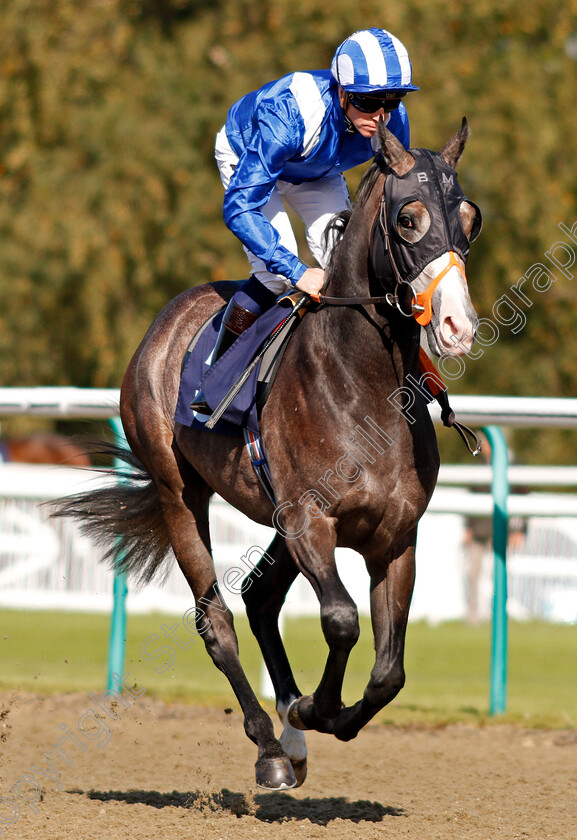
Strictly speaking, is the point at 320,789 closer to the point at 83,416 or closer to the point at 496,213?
the point at 83,416

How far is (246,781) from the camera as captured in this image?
467 cm

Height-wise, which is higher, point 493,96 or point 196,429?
point 493,96

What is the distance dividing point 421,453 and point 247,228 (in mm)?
964

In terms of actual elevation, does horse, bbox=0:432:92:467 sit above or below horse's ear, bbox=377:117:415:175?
below

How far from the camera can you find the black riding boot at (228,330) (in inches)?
169

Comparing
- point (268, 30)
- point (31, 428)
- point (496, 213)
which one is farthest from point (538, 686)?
point (268, 30)

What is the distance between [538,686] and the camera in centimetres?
684

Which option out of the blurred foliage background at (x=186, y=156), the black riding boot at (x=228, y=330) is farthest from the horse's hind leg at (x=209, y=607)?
the blurred foliage background at (x=186, y=156)

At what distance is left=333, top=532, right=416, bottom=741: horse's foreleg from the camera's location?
150 inches

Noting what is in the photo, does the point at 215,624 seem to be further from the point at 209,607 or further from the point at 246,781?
the point at 246,781

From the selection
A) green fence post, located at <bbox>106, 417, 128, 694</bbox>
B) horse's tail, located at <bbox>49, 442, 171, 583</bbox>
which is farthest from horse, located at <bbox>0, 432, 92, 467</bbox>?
horse's tail, located at <bbox>49, 442, 171, 583</bbox>

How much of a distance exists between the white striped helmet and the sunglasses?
1.4 inches

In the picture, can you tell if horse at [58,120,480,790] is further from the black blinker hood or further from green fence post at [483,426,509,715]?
green fence post at [483,426,509,715]

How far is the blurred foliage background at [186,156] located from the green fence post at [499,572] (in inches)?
311
